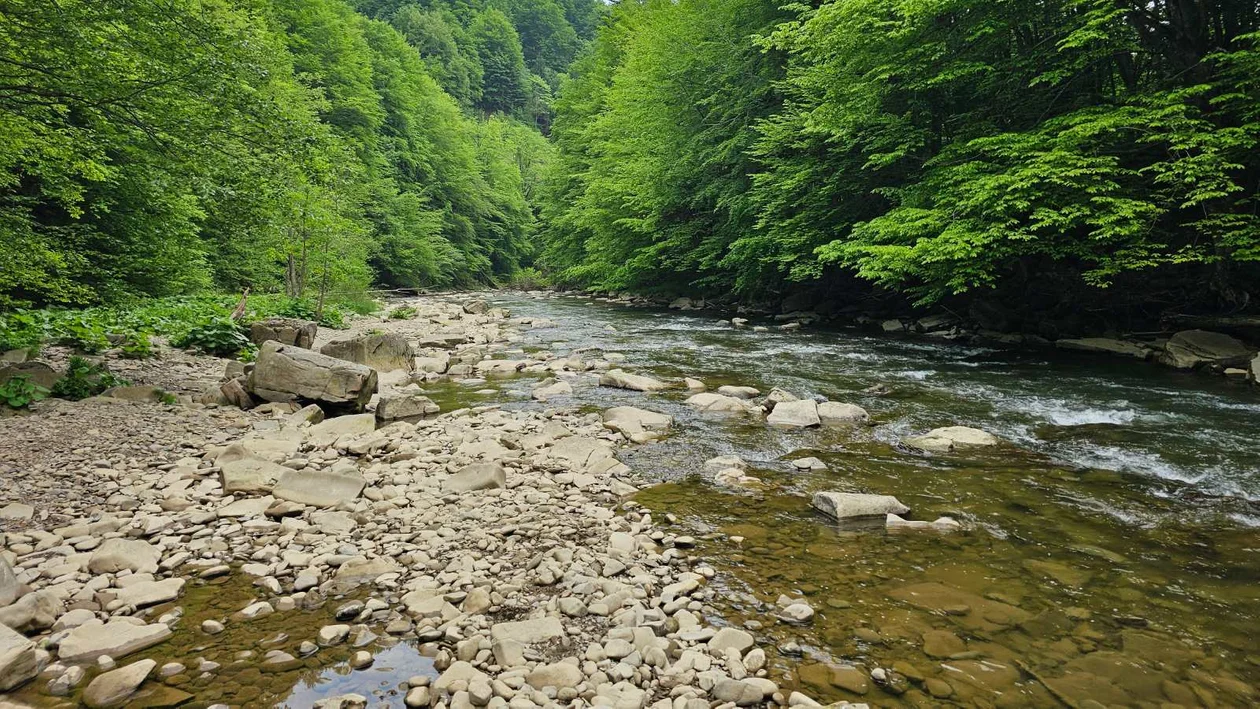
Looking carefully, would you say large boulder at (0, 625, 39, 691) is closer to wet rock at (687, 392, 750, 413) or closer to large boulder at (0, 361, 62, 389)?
large boulder at (0, 361, 62, 389)

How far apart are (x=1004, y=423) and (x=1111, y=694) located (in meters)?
5.23

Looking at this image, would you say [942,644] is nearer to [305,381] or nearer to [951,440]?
[951,440]

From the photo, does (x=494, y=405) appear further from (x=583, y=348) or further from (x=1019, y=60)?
(x=1019, y=60)

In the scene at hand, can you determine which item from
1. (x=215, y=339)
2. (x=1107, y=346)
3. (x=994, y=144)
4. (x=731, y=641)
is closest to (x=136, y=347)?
(x=215, y=339)

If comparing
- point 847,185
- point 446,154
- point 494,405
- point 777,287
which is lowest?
point 494,405

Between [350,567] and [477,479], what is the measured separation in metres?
1.53

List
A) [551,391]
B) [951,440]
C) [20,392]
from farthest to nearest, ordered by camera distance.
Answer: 1. [551,391]
2. [951,440]
3. [20,392]

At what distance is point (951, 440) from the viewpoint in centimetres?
Answer: 636

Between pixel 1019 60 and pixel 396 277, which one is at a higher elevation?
pixel 1019 60

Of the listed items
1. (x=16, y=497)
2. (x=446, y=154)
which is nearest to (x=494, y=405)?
(x=16, y=497)

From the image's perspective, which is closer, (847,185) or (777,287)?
(847,185)

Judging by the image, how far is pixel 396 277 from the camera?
3359 centimetres

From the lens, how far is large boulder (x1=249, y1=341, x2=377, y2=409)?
7543 millimetres

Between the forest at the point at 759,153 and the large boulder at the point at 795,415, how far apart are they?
520 centimetres
